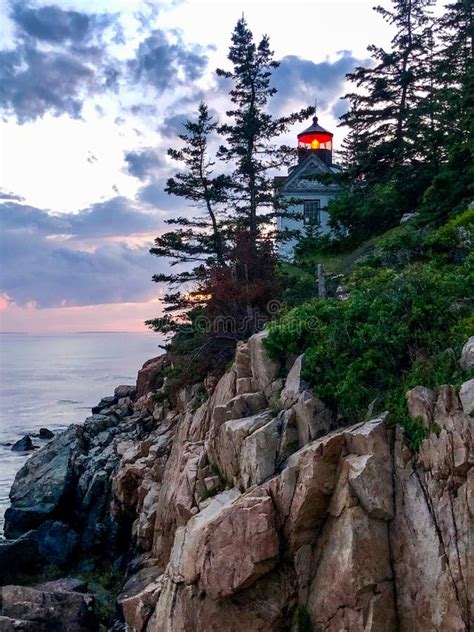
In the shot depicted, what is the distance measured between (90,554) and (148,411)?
6.99 metres

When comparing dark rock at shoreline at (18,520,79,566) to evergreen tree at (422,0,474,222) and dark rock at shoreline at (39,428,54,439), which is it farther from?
dark rock at shoreline at (39,428,54,439)

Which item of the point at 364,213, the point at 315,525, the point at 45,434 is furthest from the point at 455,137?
the point at 45,434

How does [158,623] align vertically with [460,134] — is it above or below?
below

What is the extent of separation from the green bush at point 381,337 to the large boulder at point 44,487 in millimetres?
12878

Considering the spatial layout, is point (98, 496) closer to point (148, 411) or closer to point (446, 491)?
point (148, 411)

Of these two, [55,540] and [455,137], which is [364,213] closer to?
[455,137]

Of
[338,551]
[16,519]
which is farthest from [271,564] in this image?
[16,519]

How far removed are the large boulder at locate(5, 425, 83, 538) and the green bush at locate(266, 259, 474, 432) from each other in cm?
1288

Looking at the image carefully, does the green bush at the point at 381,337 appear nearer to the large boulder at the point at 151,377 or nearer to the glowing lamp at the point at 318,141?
the large boulder at the point at 151,377

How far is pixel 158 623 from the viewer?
404 inches

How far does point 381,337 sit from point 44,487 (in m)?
16.2

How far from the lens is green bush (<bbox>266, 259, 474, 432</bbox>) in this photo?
1003cm

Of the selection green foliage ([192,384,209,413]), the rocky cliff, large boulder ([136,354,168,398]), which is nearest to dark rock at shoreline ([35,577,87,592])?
the rocky cliff

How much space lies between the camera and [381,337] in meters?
10.7
